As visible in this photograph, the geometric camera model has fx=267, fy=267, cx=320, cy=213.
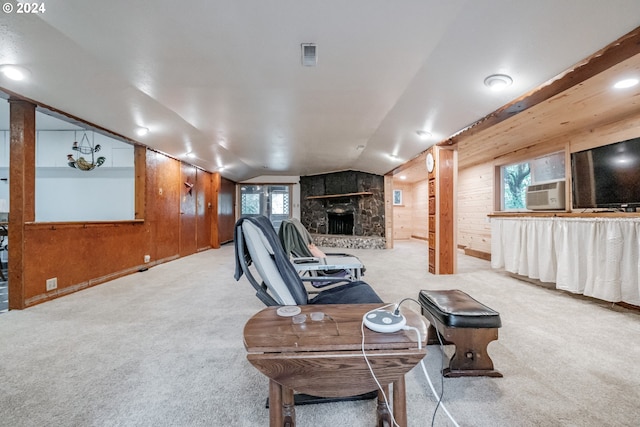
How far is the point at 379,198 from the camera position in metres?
7.26

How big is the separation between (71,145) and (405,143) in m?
6.12

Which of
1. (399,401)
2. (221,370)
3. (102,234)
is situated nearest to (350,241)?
(102,234)

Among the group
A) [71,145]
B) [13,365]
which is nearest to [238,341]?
[13,365]

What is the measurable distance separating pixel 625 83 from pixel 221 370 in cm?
374

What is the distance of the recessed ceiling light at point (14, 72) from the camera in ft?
6.68

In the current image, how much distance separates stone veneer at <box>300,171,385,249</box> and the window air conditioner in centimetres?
327

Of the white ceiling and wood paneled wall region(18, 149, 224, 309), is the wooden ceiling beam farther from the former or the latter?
wood paneled wall region(18, 149, 224, 309)

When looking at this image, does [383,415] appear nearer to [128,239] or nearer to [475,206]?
[128,239]

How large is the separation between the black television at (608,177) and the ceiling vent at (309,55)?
10.2 ft

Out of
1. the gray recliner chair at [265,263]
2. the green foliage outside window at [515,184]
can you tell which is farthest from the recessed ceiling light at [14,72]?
the green foliage outside window at [515,184]

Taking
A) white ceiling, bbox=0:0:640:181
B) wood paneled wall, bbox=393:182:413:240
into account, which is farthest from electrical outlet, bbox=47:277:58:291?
wood paneled wall, bbox=393:182:413:240

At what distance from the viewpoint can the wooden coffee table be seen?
0.86m

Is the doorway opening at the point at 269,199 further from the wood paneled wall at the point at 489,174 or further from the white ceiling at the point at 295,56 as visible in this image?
the white ceiling at the point at 295,56

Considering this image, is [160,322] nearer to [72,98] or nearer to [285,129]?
[72,98]
